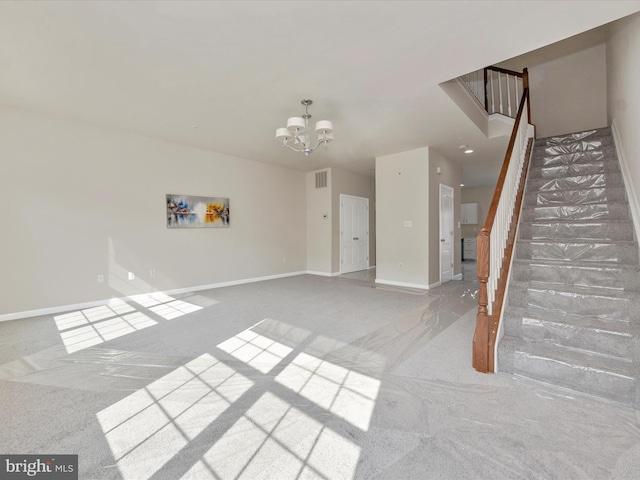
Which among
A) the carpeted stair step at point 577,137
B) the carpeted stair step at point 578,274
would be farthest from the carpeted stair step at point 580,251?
the carpeted stair step at point 577,137

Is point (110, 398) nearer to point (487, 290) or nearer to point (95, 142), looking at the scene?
point (487, 290)

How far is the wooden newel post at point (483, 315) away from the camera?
2.32 meters

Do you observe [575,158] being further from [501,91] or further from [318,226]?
[318,226]

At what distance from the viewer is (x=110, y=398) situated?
6.77 feet

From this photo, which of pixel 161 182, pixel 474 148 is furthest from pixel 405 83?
pixel 161 182

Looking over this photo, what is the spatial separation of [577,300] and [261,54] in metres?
3.46

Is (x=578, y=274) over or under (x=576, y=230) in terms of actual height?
under

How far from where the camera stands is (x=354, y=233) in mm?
7941

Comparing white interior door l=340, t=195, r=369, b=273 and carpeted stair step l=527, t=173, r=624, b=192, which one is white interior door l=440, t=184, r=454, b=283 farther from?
white interior door l=340, t=195, r=369, b=273

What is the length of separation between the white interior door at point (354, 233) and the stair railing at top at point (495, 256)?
448 cm

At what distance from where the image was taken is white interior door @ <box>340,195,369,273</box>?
25.0 ft

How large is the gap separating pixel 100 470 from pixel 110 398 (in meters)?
0.72

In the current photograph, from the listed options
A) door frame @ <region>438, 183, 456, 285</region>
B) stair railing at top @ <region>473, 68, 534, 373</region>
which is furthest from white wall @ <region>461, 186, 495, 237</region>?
stair railing at top @ <region>473, 68, 534, 373</region>

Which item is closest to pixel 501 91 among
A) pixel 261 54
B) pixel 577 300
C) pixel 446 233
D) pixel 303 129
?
pixel 446 233
